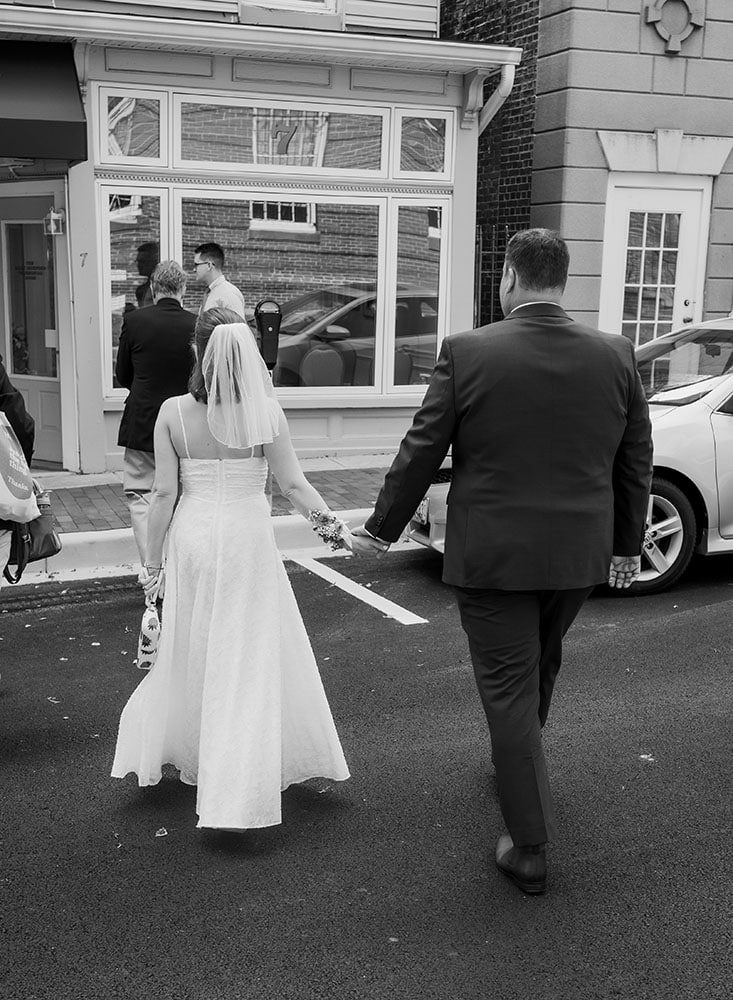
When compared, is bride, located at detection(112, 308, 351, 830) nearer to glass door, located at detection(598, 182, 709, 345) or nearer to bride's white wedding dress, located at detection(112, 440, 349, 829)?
bride's white wedding dress, located at detection(112, 440, 349, 829)

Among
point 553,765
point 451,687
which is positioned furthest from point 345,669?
point 553,765

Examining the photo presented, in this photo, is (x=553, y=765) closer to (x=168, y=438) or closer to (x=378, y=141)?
(x=168, y=438)

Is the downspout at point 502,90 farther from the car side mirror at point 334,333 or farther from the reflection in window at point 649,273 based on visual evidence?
the car side mirror at point 334,333

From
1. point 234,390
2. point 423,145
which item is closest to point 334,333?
point 423,145

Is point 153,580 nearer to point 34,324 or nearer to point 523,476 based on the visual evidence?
point 523,476

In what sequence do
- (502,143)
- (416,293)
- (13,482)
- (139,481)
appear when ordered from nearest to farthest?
(13,482) → (139,481) → (416,293) → (502,143)

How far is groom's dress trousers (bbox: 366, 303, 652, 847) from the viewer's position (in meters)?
3.56

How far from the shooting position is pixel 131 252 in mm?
10188

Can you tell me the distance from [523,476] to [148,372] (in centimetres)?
386

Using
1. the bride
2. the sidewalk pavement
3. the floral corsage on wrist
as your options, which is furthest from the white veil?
the sidewalk pavement

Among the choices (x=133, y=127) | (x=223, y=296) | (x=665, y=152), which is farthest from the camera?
(x=665, y=152)

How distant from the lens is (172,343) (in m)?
6.90

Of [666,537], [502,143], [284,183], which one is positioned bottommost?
[666,537]

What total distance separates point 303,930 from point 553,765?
62.3 inches
